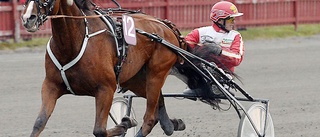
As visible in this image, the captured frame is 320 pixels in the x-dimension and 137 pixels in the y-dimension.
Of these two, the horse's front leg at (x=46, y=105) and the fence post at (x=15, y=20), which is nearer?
the horse's front leg at (x=46, y=105)

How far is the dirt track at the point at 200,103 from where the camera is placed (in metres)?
7.31

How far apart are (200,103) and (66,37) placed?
3.67 m

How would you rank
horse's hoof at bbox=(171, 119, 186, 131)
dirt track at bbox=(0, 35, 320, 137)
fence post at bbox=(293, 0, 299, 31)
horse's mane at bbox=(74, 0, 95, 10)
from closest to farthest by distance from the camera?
1. horse's mane at bbox=(74, 0, 95, 10)
2. horse's hoof at bbox=(171, 119, 186, 131)
3. dirt track at bbox=(0, 35, 320, 137)
4. fence post at bbox=(293, 0, 299, 31)

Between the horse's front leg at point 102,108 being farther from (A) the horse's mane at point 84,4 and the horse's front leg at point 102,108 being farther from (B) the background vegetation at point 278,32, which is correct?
(B) the background vegetation at point 278,32

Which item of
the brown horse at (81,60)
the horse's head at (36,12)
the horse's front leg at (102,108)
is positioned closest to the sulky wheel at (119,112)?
the brown horse at (81,60)

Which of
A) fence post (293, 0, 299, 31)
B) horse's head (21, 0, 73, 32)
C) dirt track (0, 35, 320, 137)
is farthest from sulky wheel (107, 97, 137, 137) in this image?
fence post (293, 0, 299, 31)

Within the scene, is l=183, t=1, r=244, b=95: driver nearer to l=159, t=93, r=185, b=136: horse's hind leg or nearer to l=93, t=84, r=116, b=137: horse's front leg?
l=159, t=93, r=185, b=136: horse's hind leg

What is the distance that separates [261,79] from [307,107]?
2.04m

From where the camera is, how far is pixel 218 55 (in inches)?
256

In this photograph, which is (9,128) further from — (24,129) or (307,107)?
(307,107)

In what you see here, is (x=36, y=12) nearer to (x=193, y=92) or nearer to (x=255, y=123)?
(x=193, y=92)

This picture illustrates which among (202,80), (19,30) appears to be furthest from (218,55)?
(19,30)

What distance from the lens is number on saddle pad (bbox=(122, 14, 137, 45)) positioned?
5633 mm

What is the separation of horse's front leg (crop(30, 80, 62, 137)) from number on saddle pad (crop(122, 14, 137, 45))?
2.02 ft
